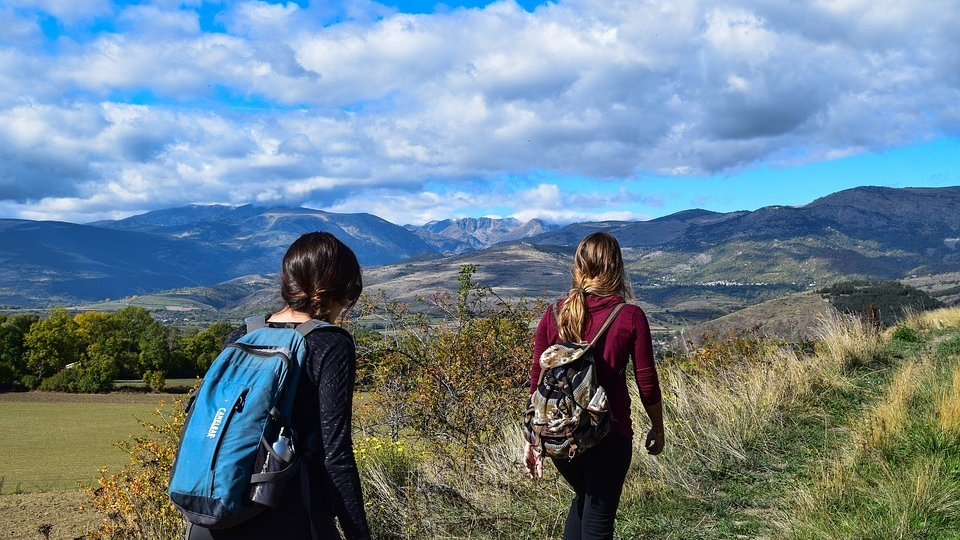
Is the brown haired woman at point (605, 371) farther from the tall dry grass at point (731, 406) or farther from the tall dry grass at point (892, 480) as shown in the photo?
the tall dry grass at point (731, 406)

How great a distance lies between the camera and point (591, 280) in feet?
10.5

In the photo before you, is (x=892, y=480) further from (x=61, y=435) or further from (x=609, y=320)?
(x=61, y=435)

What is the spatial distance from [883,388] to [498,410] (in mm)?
3926

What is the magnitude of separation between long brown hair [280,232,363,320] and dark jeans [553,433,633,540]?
135 centimetres

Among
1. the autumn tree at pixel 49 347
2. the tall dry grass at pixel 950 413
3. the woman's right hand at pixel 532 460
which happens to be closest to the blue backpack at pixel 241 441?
the woman's right hand at pixel 532 460

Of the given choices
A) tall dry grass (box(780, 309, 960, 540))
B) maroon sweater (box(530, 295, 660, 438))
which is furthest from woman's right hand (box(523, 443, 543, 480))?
tall dry grass (box(780, 309, 960, 540))

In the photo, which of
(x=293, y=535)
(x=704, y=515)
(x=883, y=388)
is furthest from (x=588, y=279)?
(x=883, y=388)

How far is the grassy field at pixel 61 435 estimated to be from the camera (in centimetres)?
2879

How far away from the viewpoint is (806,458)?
5.44 meters

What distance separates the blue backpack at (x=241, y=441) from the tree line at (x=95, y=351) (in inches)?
2110

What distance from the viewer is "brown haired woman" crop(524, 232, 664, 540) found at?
304 centimetres

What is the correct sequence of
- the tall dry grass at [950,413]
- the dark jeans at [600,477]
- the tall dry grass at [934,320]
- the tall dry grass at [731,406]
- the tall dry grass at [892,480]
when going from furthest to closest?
the tall dry grass at [934,320]
the tall dry grass at [731,406]
the tall dry grass at [950,413]
the tall dry grass at [892,480]
the dark jeans at [600,477]

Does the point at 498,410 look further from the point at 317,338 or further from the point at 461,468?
the point at 317,338

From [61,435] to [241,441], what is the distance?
4402 centimetres
